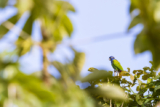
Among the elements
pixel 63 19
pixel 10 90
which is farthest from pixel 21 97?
pixel 63 19

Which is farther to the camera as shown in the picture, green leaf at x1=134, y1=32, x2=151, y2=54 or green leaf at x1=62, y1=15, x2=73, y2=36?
green leaf at x1=62, y1=15, x2=73, y2=36

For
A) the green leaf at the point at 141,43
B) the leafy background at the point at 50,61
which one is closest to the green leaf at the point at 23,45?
the leafy background at the point at 50,61

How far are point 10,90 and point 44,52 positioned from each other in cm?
11

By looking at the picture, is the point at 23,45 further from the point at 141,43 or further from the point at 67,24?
the point at 141,43

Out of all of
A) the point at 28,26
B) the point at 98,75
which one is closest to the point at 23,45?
the point at 28,26

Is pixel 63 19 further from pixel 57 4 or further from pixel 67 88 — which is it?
pixel 67 88

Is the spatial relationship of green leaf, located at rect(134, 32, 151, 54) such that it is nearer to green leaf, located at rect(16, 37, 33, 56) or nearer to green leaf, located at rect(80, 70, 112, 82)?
green leaf, located at rect(80, 70, 112, 82)

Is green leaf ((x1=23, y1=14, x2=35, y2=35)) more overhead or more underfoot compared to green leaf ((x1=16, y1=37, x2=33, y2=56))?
more overhead

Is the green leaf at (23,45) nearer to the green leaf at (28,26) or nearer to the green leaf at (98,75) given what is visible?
the green leaf at (28,26)

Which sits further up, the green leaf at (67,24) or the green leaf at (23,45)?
the green leaf at (67,24)

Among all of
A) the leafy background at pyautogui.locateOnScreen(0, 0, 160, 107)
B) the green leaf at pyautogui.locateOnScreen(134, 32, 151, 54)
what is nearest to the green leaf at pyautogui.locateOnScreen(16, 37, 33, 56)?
the leafy background at pyautogui.locateOnScreen(0, 0, 160, 107)

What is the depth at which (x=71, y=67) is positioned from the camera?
465 millimetres

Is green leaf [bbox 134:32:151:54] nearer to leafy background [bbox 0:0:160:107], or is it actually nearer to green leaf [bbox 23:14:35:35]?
→ leafy background [bbox 0:0:160:107]

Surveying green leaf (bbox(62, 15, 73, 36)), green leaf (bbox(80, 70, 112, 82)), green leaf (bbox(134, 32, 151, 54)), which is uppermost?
green leaf (bbox(62, 15, 73, 36))
